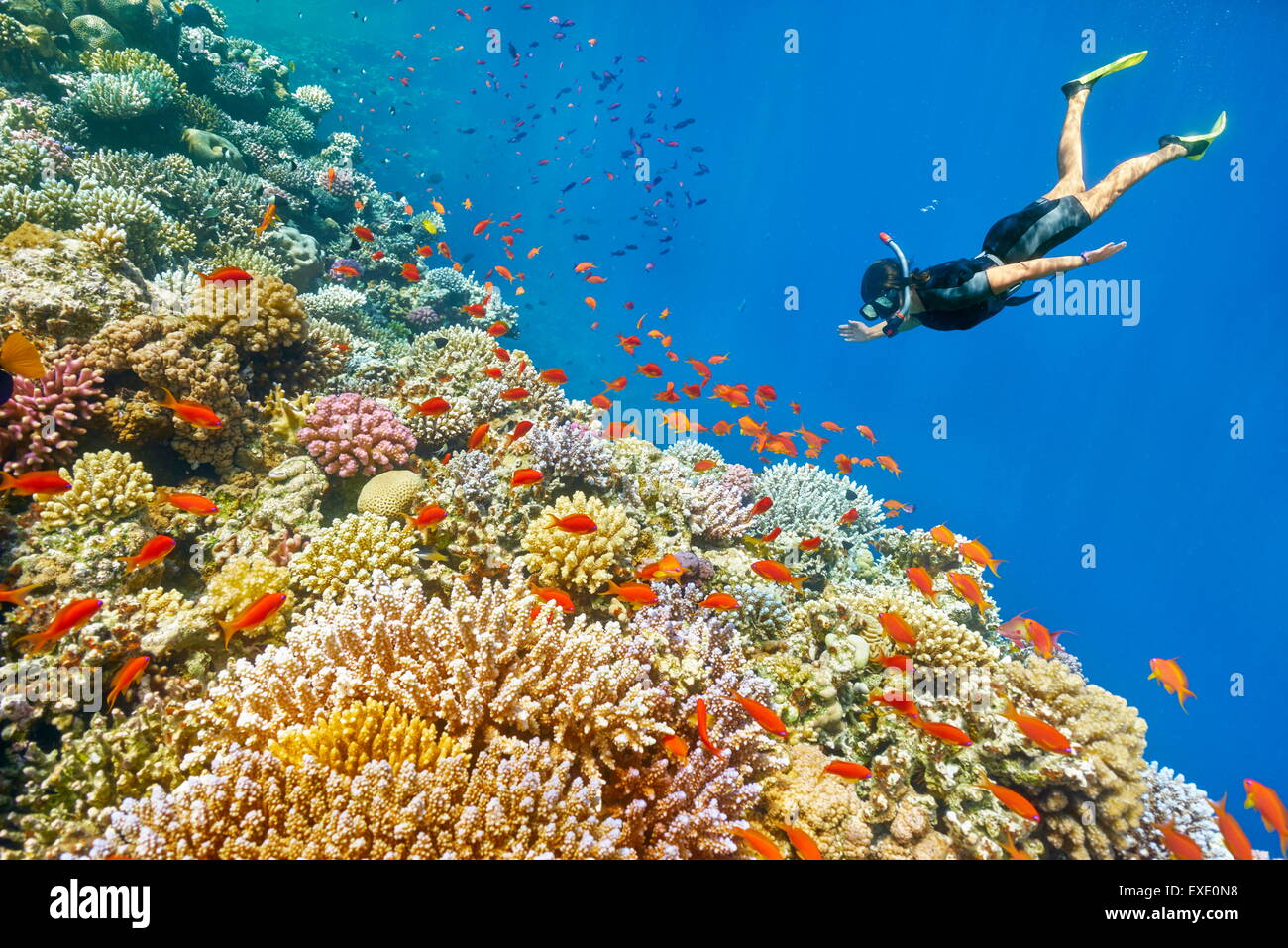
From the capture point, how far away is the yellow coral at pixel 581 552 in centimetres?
461

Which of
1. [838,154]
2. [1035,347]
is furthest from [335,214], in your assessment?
[838,154]

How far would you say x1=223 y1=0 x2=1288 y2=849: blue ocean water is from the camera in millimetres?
48031

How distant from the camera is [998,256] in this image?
16.8 ft

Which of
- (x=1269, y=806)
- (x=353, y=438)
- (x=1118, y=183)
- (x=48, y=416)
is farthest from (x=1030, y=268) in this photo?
(x=48, y=416)

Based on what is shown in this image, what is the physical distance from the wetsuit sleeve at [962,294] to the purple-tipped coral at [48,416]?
24.9 feet

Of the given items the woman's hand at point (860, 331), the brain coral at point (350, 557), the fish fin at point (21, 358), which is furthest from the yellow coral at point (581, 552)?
the fish fin at point (21, 358)

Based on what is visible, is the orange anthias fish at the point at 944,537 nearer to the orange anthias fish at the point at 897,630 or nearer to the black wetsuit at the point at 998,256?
the black wetsuit at the point at 998,256

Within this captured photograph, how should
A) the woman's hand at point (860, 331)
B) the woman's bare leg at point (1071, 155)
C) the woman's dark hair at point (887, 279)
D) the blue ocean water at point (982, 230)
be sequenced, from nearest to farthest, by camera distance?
the woman's dark hair at point (887, 279) → the woman's hand at point (860, 331) → the woman's bare leg at point (1071, 155) → the blue ocean water at point (982, 230)

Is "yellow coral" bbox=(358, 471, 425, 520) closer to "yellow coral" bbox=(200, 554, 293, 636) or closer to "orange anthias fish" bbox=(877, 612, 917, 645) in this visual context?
"yellow coral" bbox=(200, 554, 293, 636)

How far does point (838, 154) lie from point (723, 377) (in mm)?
41560

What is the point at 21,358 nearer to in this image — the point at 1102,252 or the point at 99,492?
the point at 99,492

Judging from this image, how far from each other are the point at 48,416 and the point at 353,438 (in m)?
2.36

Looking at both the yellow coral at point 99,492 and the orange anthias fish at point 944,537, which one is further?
the orange anthias fish at point 944,537
